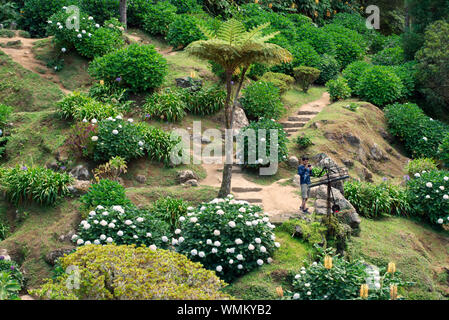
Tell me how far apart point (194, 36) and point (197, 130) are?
490 centimetres

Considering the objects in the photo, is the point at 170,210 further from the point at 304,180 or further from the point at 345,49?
the point at 345,49

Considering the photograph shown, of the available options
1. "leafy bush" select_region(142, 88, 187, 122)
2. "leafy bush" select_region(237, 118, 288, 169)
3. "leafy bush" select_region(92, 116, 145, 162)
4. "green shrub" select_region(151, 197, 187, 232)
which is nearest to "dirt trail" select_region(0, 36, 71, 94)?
"leafy bush" select_region(142, 88, 187, 122)

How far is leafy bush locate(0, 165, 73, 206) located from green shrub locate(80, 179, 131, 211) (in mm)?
823

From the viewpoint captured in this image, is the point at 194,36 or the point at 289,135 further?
the point at 194,36

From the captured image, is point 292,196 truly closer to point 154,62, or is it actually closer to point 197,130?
point 197,130

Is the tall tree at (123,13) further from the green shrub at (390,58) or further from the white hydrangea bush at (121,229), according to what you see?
the green shrub at (390,58)

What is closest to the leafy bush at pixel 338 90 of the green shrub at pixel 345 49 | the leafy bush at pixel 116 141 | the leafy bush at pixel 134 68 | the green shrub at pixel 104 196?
the green shrub at pixel 345 49

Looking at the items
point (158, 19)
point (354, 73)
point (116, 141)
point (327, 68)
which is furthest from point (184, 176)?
point (327, 68)

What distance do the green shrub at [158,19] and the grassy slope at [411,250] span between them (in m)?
11.5

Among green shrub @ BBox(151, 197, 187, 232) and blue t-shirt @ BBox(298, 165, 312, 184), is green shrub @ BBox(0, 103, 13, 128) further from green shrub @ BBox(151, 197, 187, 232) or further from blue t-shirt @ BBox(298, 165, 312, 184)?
blue t-shirt @ BBox(298, 165, 312, 184)

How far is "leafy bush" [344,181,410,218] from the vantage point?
11344mm

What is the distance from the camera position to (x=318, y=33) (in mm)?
21656

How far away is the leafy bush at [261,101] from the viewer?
1488cm
